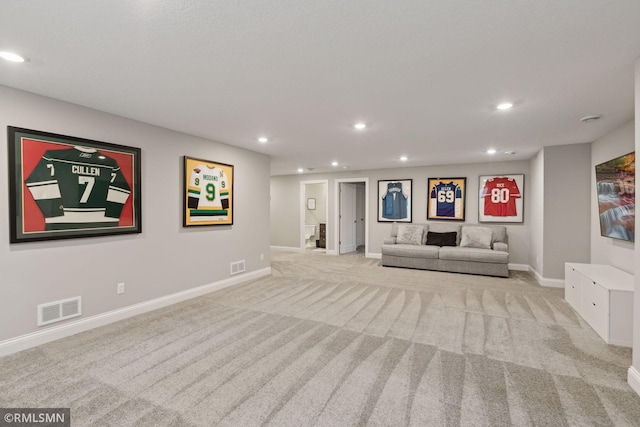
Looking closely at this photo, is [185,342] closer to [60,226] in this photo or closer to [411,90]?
[60,226]

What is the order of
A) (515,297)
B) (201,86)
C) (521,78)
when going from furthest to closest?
(515,297)
(201,86)
(521,78)

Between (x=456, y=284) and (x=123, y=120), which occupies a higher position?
(x=123, y=120)

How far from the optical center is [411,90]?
104 inches

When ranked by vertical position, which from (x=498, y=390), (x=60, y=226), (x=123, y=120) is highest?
(x=123, y=120)

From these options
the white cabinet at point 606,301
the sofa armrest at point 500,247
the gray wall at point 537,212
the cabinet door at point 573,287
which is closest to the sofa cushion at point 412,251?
the sofa armrest at point 500,247

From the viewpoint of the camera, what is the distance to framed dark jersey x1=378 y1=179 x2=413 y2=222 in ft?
24.3

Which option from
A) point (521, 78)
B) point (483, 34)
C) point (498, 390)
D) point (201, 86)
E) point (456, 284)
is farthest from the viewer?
point (456, 284)

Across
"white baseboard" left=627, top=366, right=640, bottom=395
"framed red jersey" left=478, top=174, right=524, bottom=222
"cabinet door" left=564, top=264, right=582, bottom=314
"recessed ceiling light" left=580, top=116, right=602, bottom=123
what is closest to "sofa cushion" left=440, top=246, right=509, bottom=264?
"framed red jersey" left=478, top=174, right=524, bottom=222

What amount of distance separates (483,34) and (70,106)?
372 centimetres

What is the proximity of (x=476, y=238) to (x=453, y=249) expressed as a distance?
58 cm

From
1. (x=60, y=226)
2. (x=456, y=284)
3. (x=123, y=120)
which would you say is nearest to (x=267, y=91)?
(x=123, y=120)

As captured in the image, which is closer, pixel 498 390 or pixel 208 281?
pixel 498 390

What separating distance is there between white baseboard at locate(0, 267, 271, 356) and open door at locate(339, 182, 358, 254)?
4.33 metres

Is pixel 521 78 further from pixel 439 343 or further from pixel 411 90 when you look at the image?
pixel 439 343
